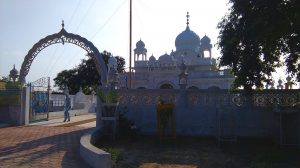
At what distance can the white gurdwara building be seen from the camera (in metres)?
38.3

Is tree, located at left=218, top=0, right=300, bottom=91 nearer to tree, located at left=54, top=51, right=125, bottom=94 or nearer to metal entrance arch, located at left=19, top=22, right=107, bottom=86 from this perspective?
metal entrance arch, located at left=19, top=22, right=107, bottom=86

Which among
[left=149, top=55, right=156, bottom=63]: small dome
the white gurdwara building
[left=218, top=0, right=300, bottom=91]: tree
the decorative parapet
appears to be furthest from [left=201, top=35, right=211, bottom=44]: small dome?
[left=218, top=0, right=300, bottom=91]: tree

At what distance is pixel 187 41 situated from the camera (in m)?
43.6

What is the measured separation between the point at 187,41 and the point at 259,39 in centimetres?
3422

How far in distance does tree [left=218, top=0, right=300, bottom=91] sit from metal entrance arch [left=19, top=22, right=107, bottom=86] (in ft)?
44.9

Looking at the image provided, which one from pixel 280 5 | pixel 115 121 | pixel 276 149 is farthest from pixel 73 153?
pixel 280 5

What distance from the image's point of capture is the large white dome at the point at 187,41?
143 feet

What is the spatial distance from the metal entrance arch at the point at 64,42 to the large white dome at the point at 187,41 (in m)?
20.5

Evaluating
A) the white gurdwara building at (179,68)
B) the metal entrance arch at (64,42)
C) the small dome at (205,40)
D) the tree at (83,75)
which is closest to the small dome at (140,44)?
the white gurdwara building at (179,68)

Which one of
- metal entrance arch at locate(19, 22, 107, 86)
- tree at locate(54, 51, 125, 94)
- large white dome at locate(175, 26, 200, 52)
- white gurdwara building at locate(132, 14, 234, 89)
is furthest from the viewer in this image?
tree at locate(54, 51, 125, 94)

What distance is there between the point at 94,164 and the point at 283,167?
4.00 metres

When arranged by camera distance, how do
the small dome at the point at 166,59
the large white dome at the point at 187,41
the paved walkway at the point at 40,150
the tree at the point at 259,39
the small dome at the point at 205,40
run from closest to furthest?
the paved walkway at the point at 40,150 → the tree at the point at 259,39 → the small dome at the point at 166,59 → the large white dome at the point at 187,41 → the small dome at the point at 205,40

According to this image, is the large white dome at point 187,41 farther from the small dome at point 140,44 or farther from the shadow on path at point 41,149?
the shadow on path at point 41,149

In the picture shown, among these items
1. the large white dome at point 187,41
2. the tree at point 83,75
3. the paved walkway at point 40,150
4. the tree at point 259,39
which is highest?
the large white dome at point 187,41
